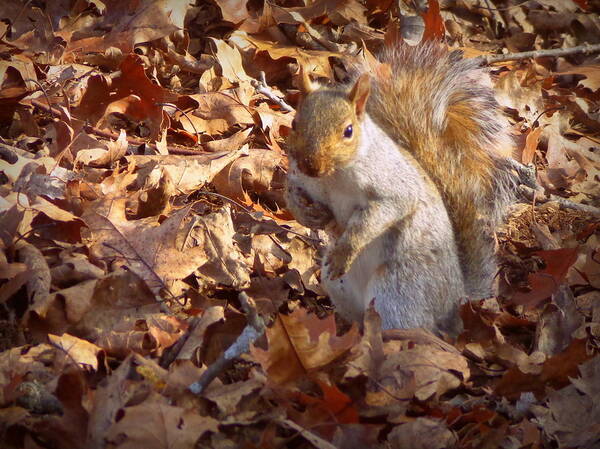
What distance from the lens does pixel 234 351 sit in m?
2.11

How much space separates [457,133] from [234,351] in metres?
1.56

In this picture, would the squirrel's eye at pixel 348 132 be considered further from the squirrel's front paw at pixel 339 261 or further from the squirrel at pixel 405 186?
the squirrel's front paw at pixel 339 261

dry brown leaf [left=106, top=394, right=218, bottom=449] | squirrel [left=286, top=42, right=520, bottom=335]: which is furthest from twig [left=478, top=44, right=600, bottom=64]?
dry brown leaf [left=106, top=394, right=218, bottom=449]

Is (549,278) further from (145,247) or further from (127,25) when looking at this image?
(127,25)

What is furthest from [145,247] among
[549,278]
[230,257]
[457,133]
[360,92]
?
[549,278]

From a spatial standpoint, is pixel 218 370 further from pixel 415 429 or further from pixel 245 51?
pixel 245 51

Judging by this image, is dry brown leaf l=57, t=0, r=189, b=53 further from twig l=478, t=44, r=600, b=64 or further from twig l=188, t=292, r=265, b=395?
twig l=188, t=292, r=265, b=395

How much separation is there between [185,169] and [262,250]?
0.55 meters

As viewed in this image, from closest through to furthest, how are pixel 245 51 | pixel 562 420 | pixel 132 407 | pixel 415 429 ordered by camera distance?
pixel 132 407 < pixel 415 429 < pixel 562 420 < pixel 245 51

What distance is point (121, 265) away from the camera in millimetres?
2639

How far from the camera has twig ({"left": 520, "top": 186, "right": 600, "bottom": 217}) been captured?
3.71 metres

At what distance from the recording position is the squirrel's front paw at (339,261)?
2.68 m

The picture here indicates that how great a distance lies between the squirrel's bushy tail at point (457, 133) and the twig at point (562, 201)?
398 mm

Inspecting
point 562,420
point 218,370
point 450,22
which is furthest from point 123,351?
point 450,22
